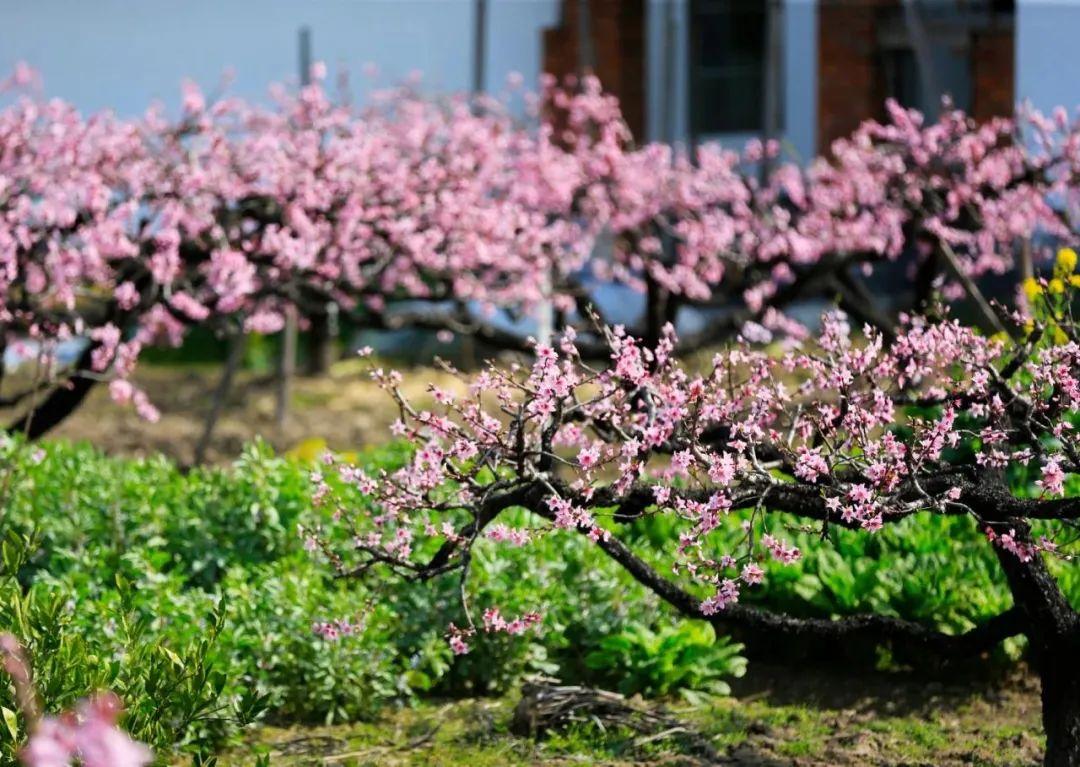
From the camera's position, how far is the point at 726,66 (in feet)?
59.9

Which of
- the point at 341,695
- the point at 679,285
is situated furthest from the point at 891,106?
the point at 341,695

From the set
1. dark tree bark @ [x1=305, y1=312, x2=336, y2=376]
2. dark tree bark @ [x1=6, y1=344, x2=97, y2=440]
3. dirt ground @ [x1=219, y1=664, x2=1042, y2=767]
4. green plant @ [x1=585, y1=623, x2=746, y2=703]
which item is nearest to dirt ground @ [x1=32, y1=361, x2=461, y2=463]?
dark tree bark @ [x1=305, y1=312, x2=336, y2=376]

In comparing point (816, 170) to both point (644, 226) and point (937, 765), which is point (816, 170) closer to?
point (644, 226)

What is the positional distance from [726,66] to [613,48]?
141 cm

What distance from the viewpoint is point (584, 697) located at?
490 centimetres

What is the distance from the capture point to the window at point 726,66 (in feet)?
59.4

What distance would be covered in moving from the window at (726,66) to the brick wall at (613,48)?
671 millimetres

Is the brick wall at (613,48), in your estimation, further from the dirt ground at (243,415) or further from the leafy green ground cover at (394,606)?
the leafy green ground cover at (394,606)

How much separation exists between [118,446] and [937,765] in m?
8.46


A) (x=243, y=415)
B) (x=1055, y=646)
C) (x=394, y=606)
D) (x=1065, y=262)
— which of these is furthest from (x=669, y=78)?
(x=1055, y=646)

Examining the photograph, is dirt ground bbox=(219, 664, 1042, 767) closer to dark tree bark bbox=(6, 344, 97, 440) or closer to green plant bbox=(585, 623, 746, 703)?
green plant bbox=(585, 623, 746, 703)

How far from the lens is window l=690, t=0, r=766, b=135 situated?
18094mm

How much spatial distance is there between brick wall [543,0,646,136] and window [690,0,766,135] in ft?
2.20

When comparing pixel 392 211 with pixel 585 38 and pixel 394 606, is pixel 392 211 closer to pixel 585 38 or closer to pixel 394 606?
pixel 394 606
